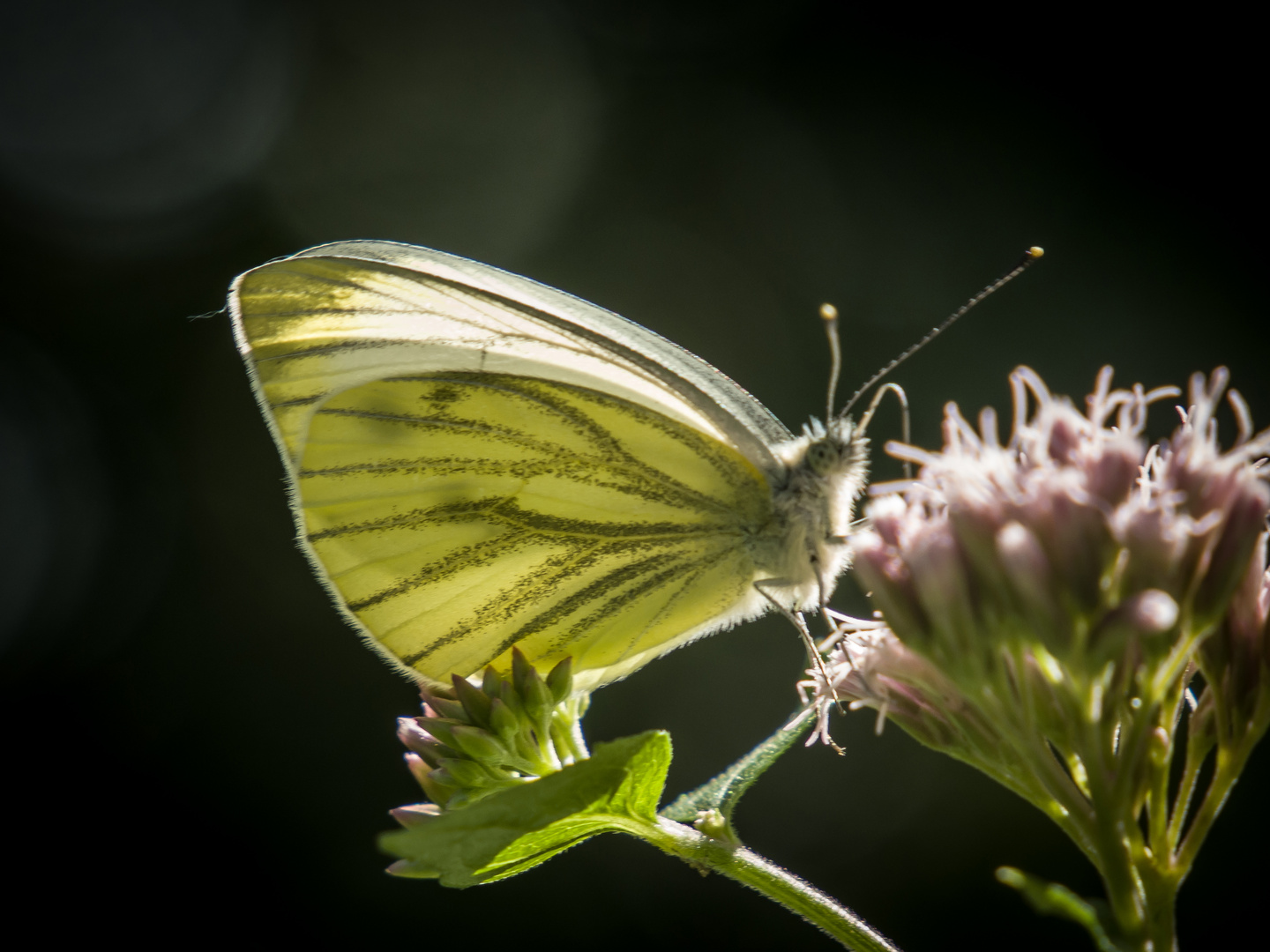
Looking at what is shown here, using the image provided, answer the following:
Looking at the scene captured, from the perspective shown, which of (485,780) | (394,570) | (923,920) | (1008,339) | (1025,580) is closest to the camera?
(1025,580)

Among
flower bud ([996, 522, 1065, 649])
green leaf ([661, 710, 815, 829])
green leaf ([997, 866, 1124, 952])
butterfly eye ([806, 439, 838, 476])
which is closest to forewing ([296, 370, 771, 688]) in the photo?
butterfly eye ([806, 439, 838, 476])

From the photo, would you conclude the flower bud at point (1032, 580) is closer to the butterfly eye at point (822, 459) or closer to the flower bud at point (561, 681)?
the butterfly eye at point (822, 459)

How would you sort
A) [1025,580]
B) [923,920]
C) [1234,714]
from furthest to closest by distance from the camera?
[923,920], [1234,714], [1025,580]

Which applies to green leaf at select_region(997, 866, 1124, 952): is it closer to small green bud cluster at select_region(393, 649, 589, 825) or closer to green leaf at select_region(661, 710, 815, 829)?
green leaf at select_region(661, 710, 815, 829)

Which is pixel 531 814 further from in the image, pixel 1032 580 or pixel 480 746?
pixel 1032 580

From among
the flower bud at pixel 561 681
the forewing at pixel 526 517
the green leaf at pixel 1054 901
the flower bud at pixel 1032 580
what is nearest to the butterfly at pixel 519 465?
the forewing at pixel 526 517

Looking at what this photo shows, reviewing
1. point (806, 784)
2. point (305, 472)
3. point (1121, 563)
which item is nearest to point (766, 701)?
point (806, 784)

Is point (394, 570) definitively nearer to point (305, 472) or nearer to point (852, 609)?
point (305, 472)
